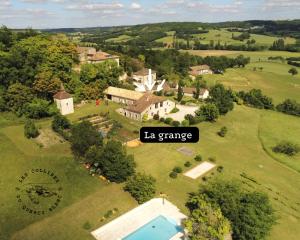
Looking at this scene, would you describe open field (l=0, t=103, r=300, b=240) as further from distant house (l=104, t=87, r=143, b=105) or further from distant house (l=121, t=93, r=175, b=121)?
distant house (l=104, t=87, r=143, b=105)

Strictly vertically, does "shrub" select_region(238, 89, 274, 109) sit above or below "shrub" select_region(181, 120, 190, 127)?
below

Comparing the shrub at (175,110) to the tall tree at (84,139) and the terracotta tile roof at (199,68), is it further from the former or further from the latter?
the terracotta tile roof at (199,68)

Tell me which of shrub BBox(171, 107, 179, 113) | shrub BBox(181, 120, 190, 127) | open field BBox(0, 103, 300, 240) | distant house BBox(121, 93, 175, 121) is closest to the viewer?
open field BBox(0, 103, 300, 240)

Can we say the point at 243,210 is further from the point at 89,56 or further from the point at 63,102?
the point at 89,56

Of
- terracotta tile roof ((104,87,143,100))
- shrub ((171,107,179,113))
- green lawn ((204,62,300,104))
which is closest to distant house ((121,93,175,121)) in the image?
shrub ((171,107,179,113))

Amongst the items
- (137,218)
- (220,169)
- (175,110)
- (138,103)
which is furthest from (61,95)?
(137,218)
